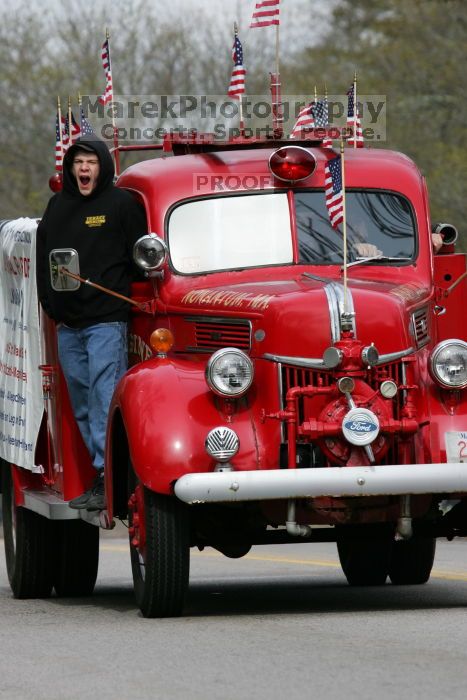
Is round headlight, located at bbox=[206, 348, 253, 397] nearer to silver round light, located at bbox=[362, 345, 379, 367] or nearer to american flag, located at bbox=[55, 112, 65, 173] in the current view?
silver round light, located at bbox=[362, 345, 379, 367]

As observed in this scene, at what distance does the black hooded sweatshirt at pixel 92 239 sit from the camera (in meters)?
10.6

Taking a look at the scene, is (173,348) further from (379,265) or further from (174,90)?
(174,90)

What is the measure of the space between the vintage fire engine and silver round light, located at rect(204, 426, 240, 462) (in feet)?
0.03

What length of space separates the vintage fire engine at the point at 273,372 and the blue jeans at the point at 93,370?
0.19 meters

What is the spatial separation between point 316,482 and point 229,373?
0.80m

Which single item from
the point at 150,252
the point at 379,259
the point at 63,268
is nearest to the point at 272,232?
the point at 379,259

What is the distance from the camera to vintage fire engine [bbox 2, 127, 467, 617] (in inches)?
364

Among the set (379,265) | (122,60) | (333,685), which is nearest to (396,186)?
(379,265)

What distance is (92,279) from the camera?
10.6 meters

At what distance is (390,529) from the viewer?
9.95 metres

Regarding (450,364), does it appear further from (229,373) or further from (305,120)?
(305,120)

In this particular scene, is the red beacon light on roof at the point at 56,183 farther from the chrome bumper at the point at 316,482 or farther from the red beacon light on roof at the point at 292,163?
the chrome bumper at the point at 316,482

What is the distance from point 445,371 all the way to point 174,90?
40.2 meters
